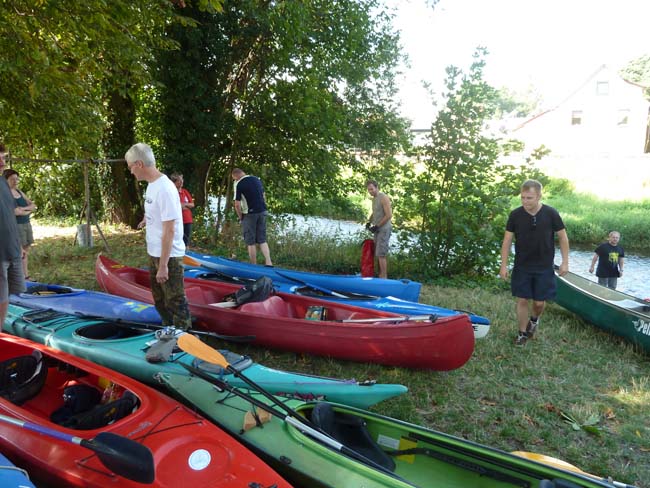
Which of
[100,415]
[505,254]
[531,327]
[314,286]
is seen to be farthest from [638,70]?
[100,415]

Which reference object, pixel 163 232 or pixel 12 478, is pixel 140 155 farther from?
pixel 12 478

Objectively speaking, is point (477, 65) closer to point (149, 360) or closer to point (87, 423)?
point (149, 360)

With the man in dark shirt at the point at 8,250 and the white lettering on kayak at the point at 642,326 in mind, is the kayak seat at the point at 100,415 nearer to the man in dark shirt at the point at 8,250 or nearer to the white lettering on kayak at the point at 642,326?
the man in dark shirt at the point at 8,250

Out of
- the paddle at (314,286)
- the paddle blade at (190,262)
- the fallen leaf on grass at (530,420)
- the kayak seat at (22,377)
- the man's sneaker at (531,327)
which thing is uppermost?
the paddle blade at (190,262)

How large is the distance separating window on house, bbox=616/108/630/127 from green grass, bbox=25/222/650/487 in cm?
3034

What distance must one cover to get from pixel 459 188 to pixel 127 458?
7.31 metres

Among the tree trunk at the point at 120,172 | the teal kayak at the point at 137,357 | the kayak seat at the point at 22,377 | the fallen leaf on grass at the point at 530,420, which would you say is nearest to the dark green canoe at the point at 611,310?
the fallen leaf on grass at the point at 530,420

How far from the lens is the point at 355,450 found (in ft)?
9.53

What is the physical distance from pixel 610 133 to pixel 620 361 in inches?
1240

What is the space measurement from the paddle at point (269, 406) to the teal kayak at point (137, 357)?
0.21 m

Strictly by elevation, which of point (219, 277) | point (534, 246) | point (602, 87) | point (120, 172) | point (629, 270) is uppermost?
point (602, 87)

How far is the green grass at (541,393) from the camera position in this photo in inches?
137

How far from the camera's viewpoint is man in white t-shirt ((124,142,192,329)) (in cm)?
367

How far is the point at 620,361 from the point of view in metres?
5.14
